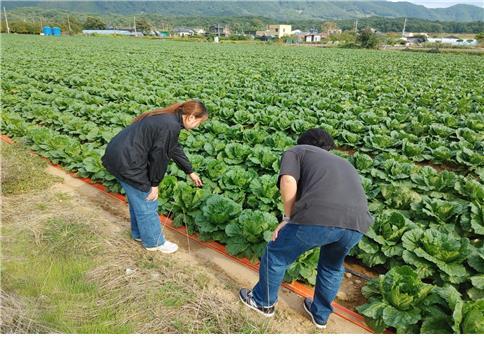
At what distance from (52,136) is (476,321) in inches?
277

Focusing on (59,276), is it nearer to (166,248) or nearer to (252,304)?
(166,248)

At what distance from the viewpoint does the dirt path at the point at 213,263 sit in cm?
296

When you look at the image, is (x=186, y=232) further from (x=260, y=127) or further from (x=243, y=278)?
(x=260, y=127)

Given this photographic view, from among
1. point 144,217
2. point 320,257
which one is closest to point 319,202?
point 320,257

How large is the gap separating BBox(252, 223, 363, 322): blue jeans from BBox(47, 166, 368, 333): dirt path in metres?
0.20

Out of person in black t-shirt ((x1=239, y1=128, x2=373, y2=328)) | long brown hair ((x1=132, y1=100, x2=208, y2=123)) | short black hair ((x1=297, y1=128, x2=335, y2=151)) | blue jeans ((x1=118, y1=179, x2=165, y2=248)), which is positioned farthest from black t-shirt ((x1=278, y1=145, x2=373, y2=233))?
blue jeans ((x1=118, y1=179, x2=165, y2=248))

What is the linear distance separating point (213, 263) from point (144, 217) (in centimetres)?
90

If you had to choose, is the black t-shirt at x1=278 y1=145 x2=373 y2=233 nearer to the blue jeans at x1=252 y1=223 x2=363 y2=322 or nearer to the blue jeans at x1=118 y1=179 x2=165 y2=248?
the blue jeans at x1=252 y1=223 x2=363 y2=322

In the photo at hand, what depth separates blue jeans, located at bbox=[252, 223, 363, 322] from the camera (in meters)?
2.29

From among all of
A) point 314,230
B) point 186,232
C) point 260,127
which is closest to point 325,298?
point 314,230

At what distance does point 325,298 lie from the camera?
2.73m

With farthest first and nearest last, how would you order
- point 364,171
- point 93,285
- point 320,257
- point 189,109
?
point 364,171, point 93,285, point 189,109, point 320,257

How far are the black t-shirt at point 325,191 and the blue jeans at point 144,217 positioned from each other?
168 cm

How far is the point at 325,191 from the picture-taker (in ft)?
7.24
